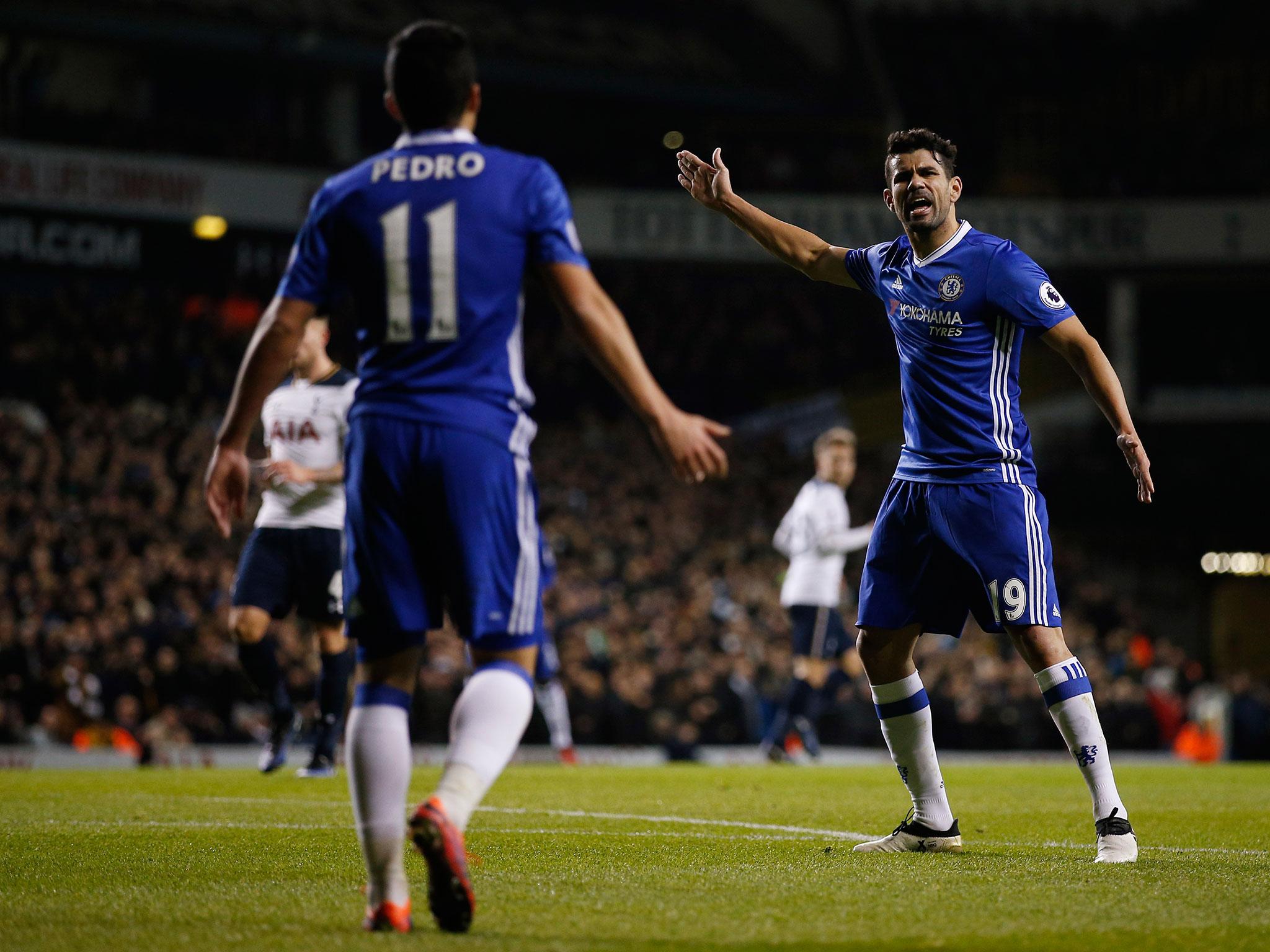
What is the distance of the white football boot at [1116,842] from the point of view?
509 centimetres

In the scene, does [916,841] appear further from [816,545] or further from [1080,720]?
[816,545]

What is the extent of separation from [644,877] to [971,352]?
2189mm

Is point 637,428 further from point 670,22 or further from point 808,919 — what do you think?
point 808,919

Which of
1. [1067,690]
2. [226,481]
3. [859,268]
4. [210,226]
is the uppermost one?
[210,226]

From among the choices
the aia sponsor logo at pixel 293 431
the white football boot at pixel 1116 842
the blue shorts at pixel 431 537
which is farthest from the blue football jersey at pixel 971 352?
the aia sponsor logo at pixel 293 431

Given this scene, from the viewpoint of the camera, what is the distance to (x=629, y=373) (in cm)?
366

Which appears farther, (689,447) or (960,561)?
(960,561)

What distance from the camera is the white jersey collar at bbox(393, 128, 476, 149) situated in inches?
151

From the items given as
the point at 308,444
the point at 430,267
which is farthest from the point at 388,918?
the point at 308,444

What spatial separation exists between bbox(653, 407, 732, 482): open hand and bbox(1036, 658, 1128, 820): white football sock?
7.42ft

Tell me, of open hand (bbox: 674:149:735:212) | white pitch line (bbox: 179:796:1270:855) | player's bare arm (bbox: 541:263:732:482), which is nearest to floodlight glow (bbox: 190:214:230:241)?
white pitch line (bbox: 179:796:1270:855)

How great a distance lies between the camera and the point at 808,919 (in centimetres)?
376

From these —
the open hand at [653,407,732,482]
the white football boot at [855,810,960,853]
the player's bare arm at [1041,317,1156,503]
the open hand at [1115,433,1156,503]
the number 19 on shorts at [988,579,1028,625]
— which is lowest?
the white football boot at [855,810,960,853]

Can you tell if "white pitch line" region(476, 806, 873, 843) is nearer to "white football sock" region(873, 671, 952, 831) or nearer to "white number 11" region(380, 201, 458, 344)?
"white football sock" region(873, 671, 952, 831)
